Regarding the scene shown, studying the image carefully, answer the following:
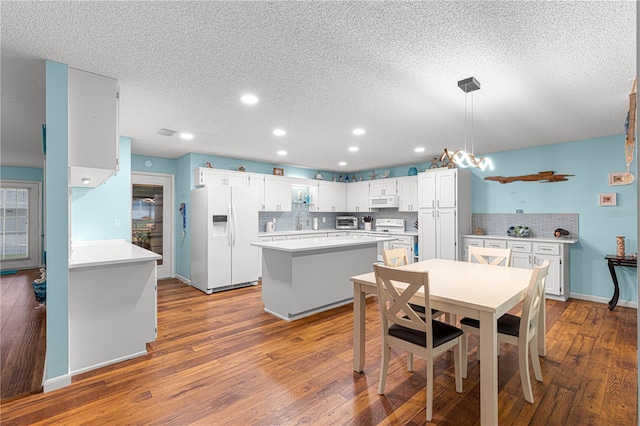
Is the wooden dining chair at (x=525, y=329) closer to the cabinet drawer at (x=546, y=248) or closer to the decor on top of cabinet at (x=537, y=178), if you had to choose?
the cabinet drawer at (x=546, y=248)

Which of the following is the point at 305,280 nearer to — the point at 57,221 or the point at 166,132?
the point at 57,221

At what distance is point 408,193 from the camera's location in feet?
21.7

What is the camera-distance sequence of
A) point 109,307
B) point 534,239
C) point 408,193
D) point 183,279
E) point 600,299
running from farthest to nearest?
point 408,193, point 183,279, point 534,239, point 600,299, point 109,307

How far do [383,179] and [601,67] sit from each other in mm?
4867

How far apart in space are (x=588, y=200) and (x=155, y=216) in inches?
292

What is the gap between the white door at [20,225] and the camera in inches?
285

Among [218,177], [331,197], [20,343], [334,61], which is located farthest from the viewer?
[331,197]

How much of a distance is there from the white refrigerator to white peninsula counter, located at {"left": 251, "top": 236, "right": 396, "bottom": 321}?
1323 mm

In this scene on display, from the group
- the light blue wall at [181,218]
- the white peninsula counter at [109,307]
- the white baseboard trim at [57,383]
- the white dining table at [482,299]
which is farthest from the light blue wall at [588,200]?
the white baseboard trim at [57,383]

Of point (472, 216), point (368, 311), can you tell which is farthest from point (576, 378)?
point (472, 216)

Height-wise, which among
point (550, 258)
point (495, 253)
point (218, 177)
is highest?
point (218, 177)

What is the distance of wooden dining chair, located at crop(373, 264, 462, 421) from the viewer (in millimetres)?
1998

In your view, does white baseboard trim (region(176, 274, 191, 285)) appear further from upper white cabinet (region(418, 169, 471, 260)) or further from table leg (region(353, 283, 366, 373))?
upper white cabinet (region(418, 169, 471, 260))

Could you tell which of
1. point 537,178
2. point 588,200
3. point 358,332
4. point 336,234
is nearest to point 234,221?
point 336,234
